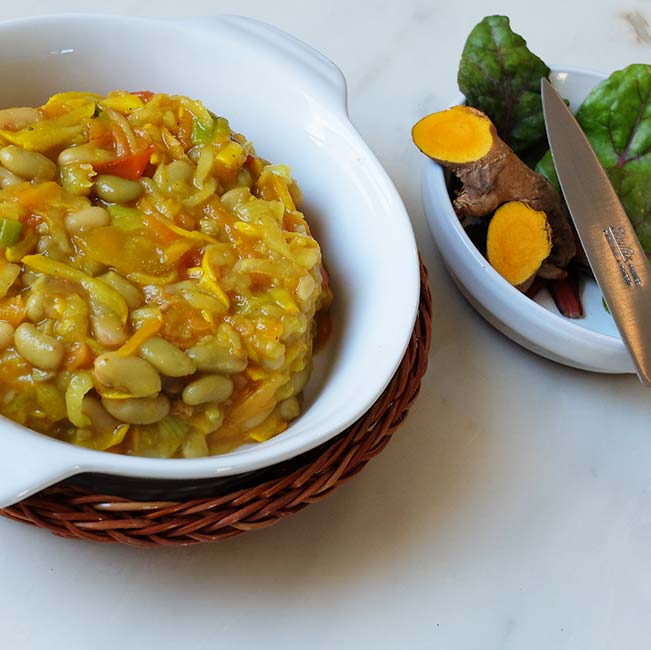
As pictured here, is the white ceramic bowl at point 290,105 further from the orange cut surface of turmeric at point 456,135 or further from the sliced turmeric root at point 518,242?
the sliced turmeric root at point 518,242

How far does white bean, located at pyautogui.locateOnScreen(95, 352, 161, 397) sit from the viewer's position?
143 cm

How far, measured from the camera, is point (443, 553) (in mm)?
1759

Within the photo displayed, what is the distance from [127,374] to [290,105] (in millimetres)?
897

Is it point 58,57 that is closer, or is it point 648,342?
point 648,342

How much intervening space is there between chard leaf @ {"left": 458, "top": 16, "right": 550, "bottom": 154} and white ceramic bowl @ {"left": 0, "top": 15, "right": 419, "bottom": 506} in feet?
1.40

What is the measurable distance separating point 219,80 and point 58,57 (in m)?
0.39

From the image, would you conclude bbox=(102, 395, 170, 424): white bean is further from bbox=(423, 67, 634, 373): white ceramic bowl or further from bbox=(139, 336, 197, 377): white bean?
bbox=(423, 67, 634, 373): white ceramic bowl

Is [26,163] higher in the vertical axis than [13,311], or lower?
higher

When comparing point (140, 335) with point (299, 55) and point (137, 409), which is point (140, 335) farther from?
point (299, 55)

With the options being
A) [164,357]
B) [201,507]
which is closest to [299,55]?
[164,357]

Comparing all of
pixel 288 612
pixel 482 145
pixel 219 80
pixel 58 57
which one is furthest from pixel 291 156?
pixel 288 612

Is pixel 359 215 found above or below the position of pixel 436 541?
above

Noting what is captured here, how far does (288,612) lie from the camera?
1628 mm

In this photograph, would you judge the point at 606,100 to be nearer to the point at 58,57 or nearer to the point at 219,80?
the point at 219,80
